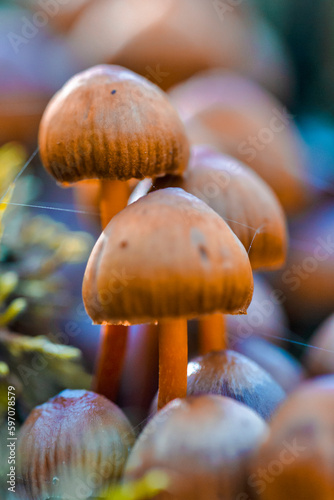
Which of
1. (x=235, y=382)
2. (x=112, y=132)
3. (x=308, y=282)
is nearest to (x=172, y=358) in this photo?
(x=235, y=382)

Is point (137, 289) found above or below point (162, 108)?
below

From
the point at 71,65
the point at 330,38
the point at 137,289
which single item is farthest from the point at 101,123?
the point at 330,38

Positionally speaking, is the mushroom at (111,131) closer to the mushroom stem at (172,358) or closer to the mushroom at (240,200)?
the mushroom at (240,200)

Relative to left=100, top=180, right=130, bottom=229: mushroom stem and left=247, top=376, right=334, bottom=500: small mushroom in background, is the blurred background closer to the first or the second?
left=100, top=180, right=130, bottom=229: mushroom stem

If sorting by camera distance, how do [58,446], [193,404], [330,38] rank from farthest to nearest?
[330,38]
[58,446]
[193,404]

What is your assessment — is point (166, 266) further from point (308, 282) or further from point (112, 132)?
point (308, 282)

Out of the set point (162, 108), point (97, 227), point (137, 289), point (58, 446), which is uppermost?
point (162, 108)

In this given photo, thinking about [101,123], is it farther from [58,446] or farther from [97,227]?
[97,227]
